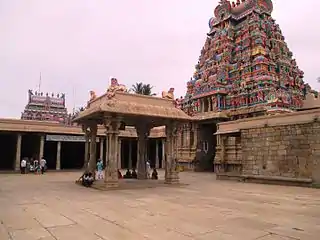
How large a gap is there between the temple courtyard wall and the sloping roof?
511 cm

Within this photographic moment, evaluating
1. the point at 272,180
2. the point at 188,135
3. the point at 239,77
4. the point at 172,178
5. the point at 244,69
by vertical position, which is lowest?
the point at 272,180

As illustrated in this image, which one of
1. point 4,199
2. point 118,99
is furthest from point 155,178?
point 4,199

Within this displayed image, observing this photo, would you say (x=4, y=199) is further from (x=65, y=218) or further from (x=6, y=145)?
(x=6, y=145)

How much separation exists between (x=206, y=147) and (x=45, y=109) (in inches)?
1276

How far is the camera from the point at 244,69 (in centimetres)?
2642

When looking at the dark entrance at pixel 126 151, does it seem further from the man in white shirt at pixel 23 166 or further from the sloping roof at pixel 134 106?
the sloping roof at pixel 134 106

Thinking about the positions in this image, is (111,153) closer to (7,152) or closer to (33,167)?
(33,167)

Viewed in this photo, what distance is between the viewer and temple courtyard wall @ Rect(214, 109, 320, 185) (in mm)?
13656

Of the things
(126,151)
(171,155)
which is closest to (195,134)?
(126,151)

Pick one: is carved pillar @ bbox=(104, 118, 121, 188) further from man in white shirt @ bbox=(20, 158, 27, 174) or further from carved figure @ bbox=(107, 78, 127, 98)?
man in white shirt @ bbox=(20, 158, 27, 174)

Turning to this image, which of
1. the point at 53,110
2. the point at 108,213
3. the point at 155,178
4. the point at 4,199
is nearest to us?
the point at 108,213

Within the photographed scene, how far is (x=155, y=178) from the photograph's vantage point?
1689 centimetres

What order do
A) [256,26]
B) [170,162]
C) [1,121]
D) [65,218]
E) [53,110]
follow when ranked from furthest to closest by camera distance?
[53,110]
[256,26]
[1,121]
[170,162]
[65,218]

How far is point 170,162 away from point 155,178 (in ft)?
9.99
